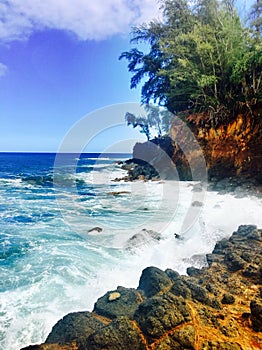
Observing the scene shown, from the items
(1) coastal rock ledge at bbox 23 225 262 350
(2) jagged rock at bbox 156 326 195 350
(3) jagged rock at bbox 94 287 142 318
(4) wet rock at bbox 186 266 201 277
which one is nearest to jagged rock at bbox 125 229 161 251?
(4) wet rock at bbox 186 266 201 277

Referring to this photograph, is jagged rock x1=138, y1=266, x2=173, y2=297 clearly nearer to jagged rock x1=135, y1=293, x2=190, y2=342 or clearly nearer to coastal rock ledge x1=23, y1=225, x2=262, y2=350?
coastal rock ledge x1=23, y1=225, x2=262, y2=350

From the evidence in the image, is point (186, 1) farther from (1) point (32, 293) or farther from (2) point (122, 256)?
(1) point (32, 293)

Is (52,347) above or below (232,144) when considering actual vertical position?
below

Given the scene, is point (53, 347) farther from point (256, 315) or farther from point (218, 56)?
point (218, 56)

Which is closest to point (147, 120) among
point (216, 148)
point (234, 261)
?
point (216, 148)

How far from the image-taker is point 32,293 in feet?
15.7

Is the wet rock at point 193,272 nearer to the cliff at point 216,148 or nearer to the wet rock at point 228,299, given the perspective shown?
the wet rock at point 228,299

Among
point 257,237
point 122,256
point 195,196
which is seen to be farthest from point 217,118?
point 122,256

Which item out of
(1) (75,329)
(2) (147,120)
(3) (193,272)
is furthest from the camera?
(2) (147,120)

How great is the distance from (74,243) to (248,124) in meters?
12.0

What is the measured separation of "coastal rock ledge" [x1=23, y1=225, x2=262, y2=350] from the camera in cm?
291

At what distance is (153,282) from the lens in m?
4.27

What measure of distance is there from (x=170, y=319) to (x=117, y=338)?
0.78 m

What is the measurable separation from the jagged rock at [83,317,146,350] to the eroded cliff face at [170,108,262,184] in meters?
11.6
